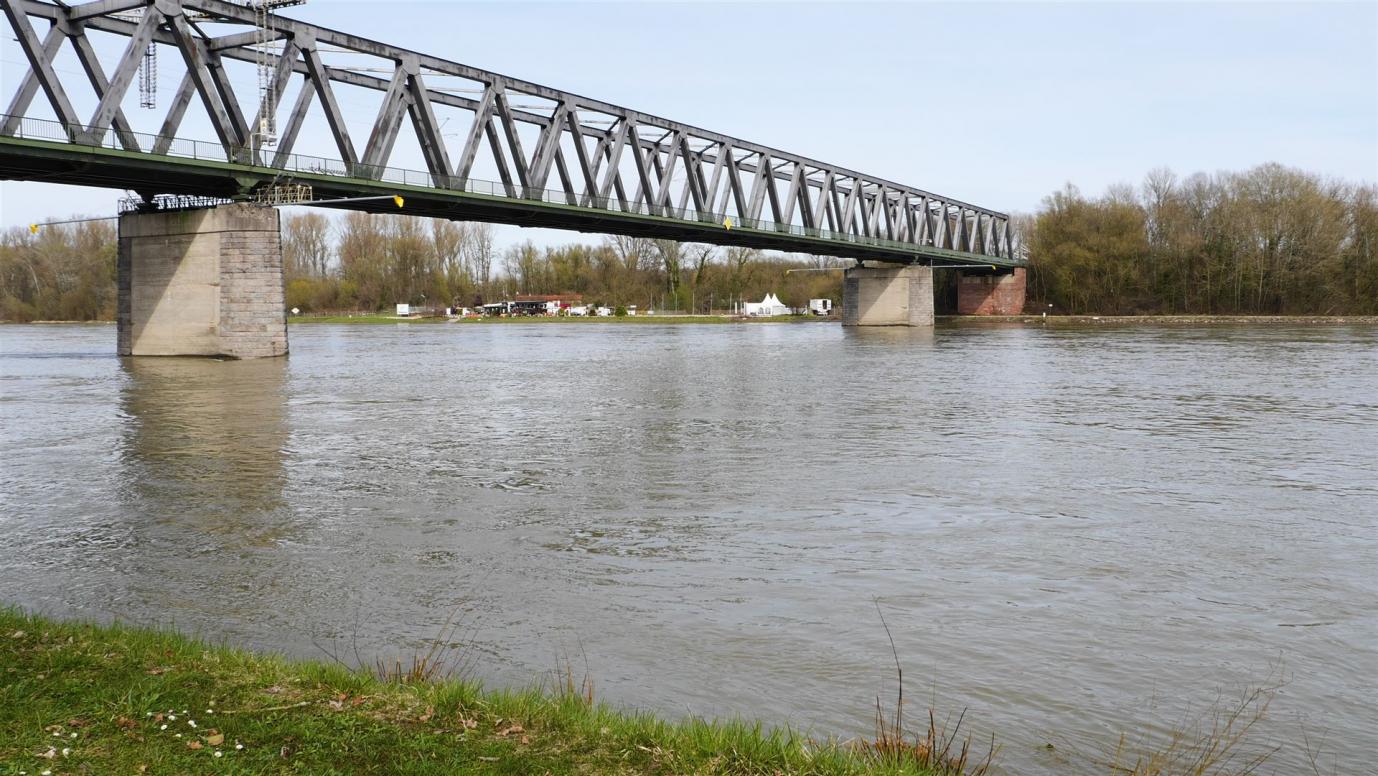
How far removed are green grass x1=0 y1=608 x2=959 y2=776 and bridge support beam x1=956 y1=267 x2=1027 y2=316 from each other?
127m

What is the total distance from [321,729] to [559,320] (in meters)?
140

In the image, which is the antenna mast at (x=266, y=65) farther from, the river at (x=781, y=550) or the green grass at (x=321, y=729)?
the green grass at (x=321, y=729)

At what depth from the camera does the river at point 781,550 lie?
289 inches

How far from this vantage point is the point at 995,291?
127750 millimetres

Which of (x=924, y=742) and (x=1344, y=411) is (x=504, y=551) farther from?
(x=1344, y=411)

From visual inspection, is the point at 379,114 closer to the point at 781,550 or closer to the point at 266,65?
the point at 266,65

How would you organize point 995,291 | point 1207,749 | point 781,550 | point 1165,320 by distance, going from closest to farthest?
point 1207,749, point 781,550, point 1165,320, point 995,291

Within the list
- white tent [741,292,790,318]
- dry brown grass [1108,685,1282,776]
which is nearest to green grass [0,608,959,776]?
dry brown grass [1108,685,1282,776]

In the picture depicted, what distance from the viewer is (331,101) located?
4819 cm

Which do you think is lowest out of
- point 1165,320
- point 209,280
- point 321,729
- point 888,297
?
point 321,729

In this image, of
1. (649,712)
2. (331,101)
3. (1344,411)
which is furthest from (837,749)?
(331,101)

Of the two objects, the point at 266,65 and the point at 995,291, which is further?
the point at 995,291

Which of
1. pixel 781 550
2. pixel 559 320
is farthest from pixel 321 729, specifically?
pixel 559 320

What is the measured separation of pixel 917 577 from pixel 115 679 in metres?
6.61
